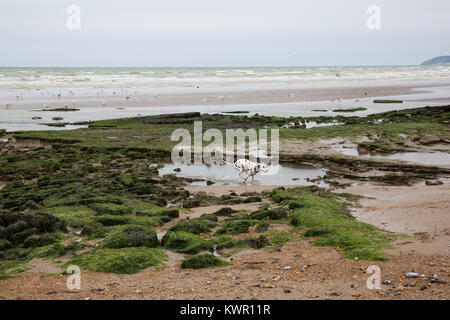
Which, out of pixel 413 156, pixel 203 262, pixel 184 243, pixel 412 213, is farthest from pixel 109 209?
pixel 413 156

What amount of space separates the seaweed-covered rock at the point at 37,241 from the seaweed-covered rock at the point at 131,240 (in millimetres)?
1256

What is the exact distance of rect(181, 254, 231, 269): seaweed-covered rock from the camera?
8.15 meters

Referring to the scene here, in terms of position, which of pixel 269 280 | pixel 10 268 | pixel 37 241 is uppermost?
pixel 269 280

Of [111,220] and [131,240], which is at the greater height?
[131,240]

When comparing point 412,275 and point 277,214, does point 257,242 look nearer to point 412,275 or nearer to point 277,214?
point 277,214

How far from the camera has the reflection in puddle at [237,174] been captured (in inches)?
693

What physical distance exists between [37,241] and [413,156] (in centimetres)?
1804

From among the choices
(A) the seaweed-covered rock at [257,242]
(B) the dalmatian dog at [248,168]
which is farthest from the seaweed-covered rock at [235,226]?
(B) the dalmatian dog at [248,168]

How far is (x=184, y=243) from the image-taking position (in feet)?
31.5

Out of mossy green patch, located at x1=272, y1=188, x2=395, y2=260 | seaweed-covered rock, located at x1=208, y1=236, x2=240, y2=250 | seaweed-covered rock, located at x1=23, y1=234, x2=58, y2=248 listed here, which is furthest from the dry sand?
seaweed-covered rock, located at x1=23, y1=234, x2=58, y2=248

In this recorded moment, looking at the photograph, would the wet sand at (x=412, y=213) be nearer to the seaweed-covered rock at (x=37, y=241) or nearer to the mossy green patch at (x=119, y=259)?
the mossy green patch at (x=119, y=259)

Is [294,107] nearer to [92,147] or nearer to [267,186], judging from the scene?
[92,147]

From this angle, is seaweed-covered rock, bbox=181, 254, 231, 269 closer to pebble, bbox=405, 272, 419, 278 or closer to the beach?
the beach
